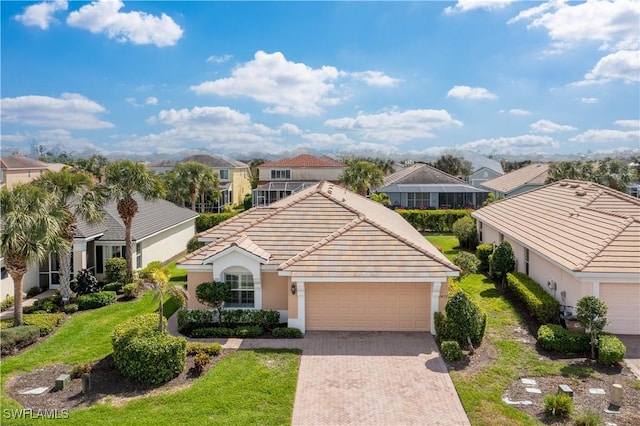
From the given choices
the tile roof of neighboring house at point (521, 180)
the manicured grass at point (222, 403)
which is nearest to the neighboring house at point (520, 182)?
the tile roof of neighboring house at point (521, 180)

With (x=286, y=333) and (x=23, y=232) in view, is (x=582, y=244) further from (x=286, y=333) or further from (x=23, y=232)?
(x=23, y=232)

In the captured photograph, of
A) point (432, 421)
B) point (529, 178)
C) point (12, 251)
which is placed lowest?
point (432, 421)

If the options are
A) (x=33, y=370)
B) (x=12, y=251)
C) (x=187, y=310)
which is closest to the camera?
(x=33, y=370)

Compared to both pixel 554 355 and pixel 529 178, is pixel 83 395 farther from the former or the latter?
pixel 529 178

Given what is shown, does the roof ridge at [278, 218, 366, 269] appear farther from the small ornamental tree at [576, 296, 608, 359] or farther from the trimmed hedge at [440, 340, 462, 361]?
the small ornamental tree at [576, 296, 608, 359]

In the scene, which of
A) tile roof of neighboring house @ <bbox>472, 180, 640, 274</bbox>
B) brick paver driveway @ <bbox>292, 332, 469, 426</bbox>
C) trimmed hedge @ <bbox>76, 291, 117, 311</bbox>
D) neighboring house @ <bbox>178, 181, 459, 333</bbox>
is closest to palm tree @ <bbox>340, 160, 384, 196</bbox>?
tile roof of neighboring house @ <bbox>472, 180, 640, 274</bbox>

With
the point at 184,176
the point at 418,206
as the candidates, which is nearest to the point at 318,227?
the point at 184,176
